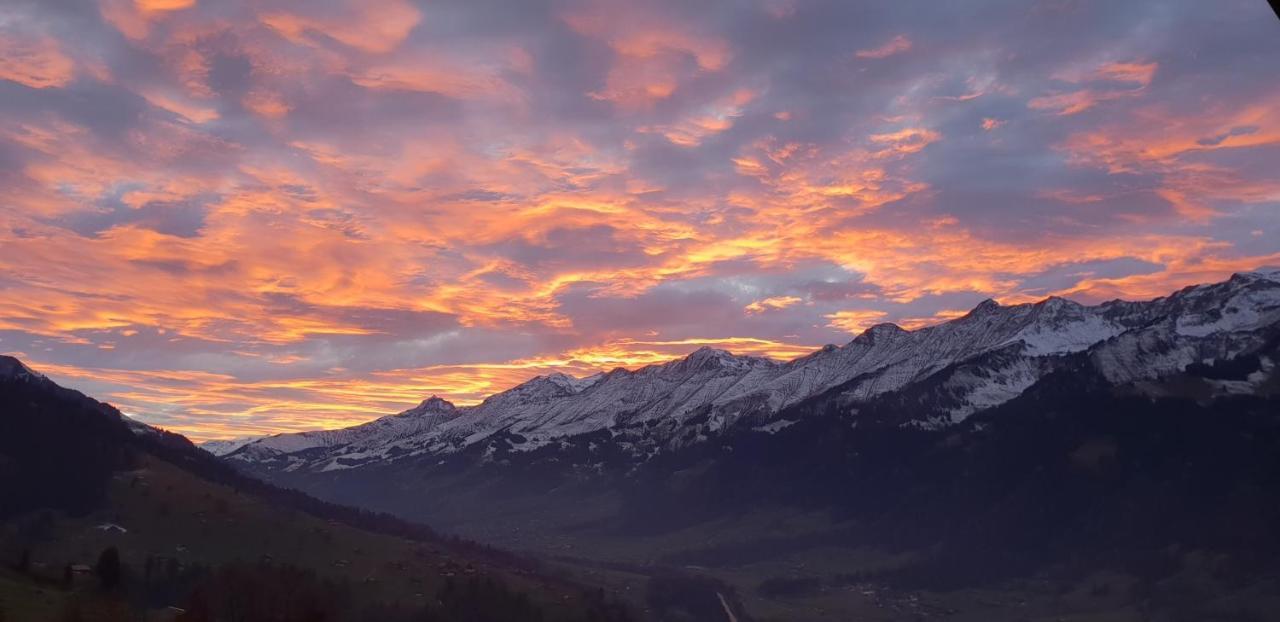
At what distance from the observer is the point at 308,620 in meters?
194

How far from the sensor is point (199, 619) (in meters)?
186

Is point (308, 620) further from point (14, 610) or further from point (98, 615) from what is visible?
point (14, 610)

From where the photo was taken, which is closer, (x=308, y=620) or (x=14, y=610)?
(x=14, y=610)

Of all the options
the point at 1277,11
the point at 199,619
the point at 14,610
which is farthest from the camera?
the point at 199,619

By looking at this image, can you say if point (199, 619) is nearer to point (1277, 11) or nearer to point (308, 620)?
point (308, 620)

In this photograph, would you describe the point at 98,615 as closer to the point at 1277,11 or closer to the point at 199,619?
the point at 199,619

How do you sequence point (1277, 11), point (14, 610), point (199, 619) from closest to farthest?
point (1277, 11) < point (14, 610) < point (199, 619)

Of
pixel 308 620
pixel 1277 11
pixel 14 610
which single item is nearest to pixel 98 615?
pixel 14 610

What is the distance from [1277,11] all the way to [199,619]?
20245 cm

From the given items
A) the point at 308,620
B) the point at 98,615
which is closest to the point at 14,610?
the point at 98,615

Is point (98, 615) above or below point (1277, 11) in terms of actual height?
below

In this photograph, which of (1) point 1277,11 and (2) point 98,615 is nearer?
(1) point 1277,11

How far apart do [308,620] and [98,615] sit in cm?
3945

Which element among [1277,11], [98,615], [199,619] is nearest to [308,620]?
[199,619]
